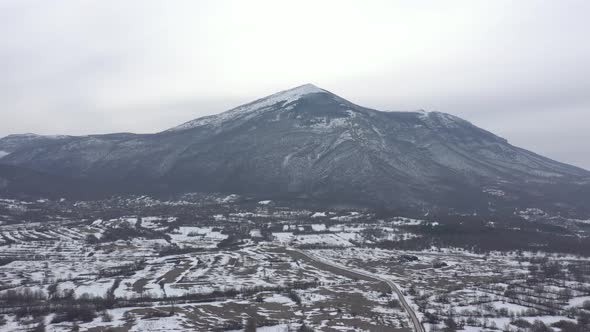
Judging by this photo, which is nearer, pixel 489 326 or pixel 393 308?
pixel 489 326

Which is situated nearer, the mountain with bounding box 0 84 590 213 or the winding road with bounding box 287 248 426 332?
the winding road with bounding box 287 248 426 332

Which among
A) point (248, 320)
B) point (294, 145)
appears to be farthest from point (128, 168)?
point (248, 320)

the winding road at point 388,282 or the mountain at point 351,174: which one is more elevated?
the mountain at point 351,174

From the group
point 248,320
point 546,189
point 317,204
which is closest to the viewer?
point 248,320

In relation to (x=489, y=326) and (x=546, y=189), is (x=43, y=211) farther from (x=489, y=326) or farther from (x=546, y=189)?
(x=546, y=189)

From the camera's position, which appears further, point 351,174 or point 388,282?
point 351,174

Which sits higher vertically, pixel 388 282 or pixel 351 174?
pixel 351 174

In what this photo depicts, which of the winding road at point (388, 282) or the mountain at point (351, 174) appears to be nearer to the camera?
the winding road at point (388, 282)

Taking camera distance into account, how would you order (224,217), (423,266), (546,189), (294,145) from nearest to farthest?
(423,266) < (224,217) < (546,189) < (294,145)

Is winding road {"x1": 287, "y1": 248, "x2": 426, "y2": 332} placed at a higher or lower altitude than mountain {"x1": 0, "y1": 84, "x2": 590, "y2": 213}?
lower

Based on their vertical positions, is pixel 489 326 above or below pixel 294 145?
below
